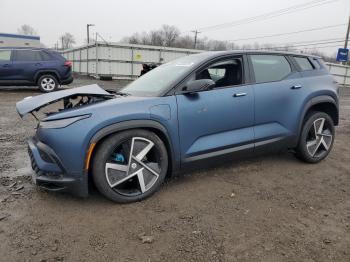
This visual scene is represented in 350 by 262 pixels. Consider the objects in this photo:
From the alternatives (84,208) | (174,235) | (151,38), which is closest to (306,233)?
(174,235)

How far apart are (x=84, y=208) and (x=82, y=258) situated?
76 centimetres

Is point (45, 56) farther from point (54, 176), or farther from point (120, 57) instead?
point (54, 176)

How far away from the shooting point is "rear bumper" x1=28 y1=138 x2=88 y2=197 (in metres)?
2.86

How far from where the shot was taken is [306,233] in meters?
2.70

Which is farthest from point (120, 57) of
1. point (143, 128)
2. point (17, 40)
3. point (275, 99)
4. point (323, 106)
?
point (17, 40)

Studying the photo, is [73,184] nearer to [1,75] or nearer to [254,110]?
[254,110]

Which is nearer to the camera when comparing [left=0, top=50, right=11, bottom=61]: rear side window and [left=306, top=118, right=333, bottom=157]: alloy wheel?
[left=306, top=118, right=333, bottom=157]: alloy wheel

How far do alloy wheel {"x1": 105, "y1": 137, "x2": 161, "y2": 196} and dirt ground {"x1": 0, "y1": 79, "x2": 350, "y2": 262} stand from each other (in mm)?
196

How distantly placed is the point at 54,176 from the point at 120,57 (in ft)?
58.5


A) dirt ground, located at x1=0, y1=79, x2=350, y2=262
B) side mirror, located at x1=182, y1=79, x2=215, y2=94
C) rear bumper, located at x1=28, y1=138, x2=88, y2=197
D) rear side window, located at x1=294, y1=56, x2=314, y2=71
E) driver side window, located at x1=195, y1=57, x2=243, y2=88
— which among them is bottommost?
dirt ground, located at x1=0, y1=79, x2=350, y2=262

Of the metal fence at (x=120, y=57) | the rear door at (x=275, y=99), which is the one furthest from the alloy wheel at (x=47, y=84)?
the rear door at (x=275, y=99)

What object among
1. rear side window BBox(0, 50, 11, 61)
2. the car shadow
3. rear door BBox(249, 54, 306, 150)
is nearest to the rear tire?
rear side window BBox(0, 50, 11, 61)

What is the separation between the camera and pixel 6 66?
37.0ft

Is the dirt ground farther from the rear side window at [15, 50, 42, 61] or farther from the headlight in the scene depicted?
the rear side window at [15, 50, 42, 61]
